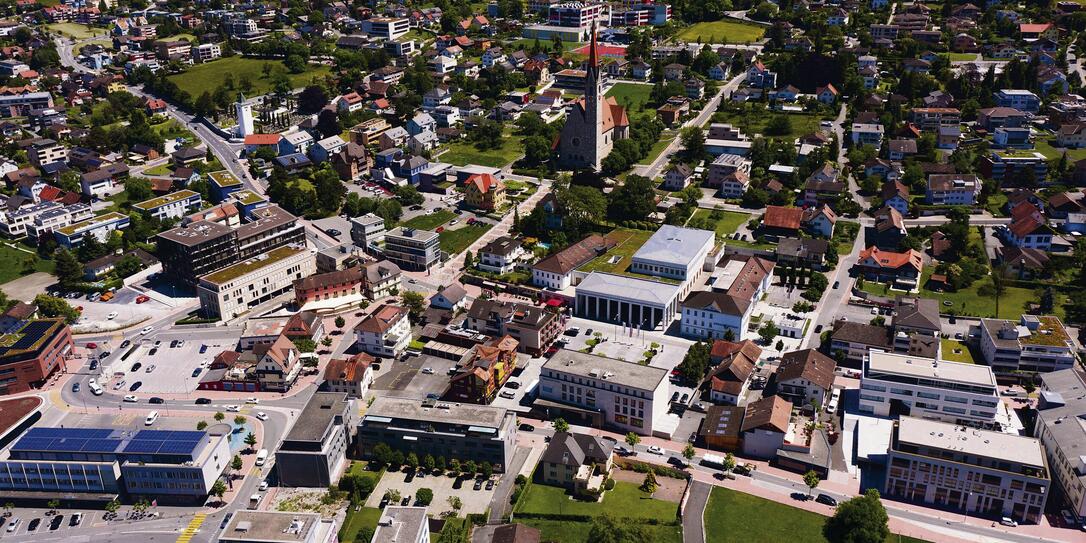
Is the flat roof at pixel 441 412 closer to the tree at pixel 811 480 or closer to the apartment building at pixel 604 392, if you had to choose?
the apartment building at pixel 604 392

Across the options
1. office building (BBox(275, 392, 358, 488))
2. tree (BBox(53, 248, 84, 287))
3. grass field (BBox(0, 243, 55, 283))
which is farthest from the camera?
grass field (BBox(0, 243, 55, 283))

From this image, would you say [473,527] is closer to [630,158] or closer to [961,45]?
[630,158]

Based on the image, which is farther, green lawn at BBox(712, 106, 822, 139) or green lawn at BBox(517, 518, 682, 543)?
green lawn at BBox(712, 106, 822, 139)

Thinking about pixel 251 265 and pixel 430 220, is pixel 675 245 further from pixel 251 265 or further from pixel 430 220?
pixel 251 265

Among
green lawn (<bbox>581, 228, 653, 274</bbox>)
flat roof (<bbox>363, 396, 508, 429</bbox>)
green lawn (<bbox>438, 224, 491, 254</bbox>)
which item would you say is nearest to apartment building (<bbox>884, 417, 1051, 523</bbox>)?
flat roof (<bbox>363, 396, 508, 429</bbox>)

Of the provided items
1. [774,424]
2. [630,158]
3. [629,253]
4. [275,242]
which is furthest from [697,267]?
[275,242]

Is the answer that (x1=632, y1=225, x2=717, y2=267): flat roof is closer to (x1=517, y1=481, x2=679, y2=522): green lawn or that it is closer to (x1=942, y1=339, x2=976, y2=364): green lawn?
(x1=942, y1=339, x2=976, y2=364): green lawn
